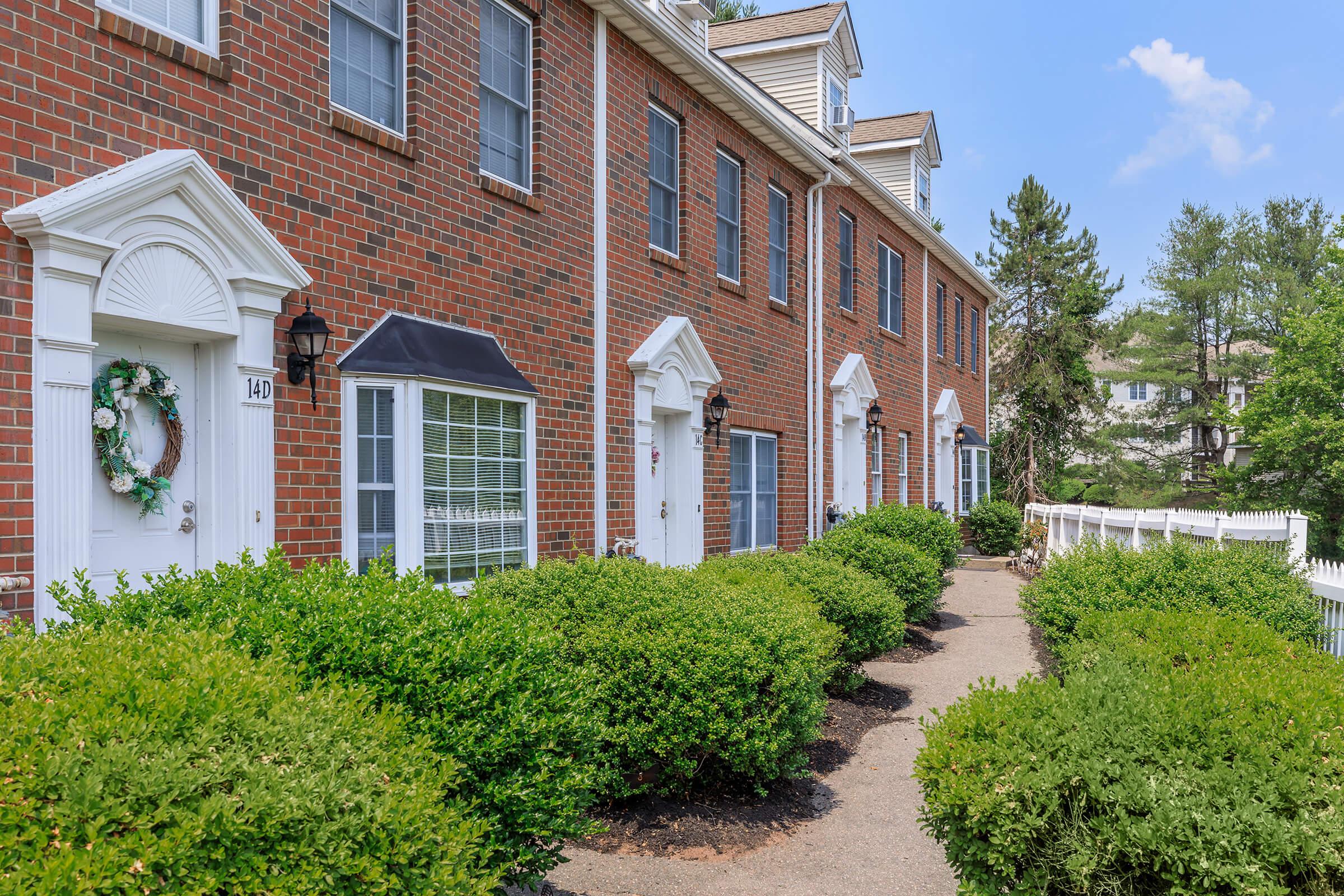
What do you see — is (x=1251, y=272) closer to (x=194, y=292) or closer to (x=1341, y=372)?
(x=1341, y=372)

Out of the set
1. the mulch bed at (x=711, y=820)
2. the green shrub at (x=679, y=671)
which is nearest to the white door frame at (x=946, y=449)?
the mulch bed at (x=711, y=820)

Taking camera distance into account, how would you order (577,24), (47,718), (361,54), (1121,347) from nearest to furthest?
(47,718)
(361,54)
(577,24)
(1121,347)

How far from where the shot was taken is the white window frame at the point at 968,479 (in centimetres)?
2420

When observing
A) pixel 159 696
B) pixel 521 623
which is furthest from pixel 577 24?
pixel 159 696

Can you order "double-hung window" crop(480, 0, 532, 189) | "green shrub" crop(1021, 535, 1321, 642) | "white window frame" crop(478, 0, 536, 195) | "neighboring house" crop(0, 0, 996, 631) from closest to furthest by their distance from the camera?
"neighboring house" crop(0, 0, 996, 631), "green shrub" crop(1021, 535, 1321, 642), "double-hung window" crop(480, 0, 532, 189), "white window frame" crop(478, 0, 536, 195)

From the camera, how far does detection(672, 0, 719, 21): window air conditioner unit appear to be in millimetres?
13469

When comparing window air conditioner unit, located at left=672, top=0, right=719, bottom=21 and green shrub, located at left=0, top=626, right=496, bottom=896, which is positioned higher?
window air conditioner unit, located at left=672, top=0, right=719, bottom=21

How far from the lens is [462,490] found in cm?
790

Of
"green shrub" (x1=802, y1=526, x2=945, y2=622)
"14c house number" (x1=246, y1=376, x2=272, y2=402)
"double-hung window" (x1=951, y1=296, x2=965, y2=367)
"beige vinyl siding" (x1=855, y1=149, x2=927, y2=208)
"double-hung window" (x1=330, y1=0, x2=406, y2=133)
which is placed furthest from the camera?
"double-hung window" (x1=951, y1=296, x2=965, y2=367)

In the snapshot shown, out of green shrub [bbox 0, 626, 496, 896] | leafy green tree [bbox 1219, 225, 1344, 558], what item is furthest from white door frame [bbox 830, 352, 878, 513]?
leafy green tree [bbox 1219, 225, 1344, 558]

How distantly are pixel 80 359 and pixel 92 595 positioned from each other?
1.68 metres

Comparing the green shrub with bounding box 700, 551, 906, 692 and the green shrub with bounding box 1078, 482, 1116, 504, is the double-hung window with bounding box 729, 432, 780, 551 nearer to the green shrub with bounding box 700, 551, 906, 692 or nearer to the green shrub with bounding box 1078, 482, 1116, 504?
the green shrub with bounding box 700, 551, 906, 692

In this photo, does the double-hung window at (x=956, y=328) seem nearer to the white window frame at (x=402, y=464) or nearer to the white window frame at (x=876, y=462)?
the white window frame at (x=876, y=462)

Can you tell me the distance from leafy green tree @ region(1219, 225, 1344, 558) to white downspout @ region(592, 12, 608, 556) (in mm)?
29168
